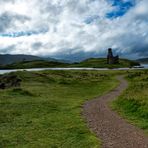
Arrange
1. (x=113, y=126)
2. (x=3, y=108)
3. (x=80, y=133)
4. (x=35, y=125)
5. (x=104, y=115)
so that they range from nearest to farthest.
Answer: (x=80, y=133) < (x=113, y=126) < (x=35, y=125) < (x=104, y=115) < (x=3, y=108)

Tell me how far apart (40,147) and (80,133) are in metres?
3.72

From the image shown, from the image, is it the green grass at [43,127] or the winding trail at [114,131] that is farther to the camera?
the green grass at [43,127]

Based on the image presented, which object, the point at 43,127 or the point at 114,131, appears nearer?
the point at 114,131

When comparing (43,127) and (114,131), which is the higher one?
(114,131)

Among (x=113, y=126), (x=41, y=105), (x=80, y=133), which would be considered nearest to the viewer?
(x=80, y=133)

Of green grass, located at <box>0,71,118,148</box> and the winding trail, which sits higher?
the winding trail

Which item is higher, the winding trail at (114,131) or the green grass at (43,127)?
the winding trail at (114,131)

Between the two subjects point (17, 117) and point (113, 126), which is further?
point (17, 117)

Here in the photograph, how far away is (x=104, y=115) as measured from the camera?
2753cm

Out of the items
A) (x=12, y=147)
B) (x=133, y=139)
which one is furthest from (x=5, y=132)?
(x=133, y=139)

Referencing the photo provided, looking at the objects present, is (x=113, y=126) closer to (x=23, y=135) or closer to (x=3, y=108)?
(x=23, y=135)

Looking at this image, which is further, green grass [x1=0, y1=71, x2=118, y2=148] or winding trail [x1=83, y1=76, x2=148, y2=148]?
green grass [x1=0, y1=71, x2=118, y2=148]

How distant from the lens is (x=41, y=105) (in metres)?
34.8

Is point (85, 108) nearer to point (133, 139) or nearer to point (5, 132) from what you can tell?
point (5, 132)
